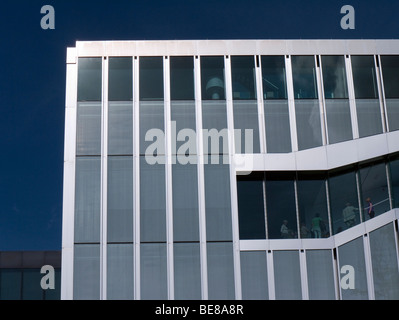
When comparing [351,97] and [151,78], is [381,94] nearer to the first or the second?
[351,97]

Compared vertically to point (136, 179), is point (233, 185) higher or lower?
lower

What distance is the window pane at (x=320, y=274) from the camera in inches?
1238

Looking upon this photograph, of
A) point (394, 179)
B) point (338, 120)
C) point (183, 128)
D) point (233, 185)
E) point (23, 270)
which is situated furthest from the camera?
point (23, 270)

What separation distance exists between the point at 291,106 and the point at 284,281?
26.2ft

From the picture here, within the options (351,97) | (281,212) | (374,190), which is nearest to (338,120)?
(351,97)

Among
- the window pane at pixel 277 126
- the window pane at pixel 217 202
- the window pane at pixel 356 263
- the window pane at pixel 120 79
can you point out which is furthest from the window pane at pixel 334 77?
the window pane at pixel 120 79

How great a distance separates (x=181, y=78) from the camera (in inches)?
1336

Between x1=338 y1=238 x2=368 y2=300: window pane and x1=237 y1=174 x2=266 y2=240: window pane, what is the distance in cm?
361

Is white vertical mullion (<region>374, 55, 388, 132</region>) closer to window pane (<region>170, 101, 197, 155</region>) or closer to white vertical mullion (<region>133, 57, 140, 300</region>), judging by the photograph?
window pane (<region>170, 101, 197, 155</region>)

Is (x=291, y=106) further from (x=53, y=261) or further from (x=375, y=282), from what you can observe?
(x=53, y=261)

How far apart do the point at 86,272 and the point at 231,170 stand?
25.4ft

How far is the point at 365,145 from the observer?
3344cm

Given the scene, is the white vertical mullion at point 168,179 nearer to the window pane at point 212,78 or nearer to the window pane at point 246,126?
the window pane at point 212,78

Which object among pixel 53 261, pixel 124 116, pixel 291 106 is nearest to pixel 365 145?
pixel 291 106
